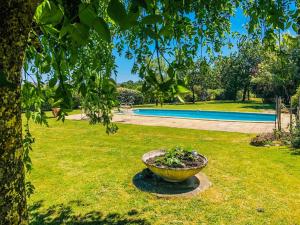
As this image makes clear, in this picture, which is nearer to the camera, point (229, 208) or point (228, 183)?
point (229, 208)

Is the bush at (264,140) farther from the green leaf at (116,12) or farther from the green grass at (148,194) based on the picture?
the green leaf at (116,12)

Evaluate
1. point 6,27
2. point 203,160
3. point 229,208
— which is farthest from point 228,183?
point 6,27

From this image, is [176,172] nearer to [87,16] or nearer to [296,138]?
[87,16]

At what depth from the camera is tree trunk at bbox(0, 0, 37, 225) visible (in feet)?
3.16

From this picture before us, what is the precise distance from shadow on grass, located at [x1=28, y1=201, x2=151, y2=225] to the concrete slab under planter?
1140 millimetres

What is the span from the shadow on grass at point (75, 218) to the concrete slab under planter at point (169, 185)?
114cm

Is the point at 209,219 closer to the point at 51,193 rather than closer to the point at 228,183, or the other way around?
the point at 228,183

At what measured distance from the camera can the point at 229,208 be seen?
6.14 meters

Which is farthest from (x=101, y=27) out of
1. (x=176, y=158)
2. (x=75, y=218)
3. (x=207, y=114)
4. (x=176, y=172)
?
(x=207, y=114)

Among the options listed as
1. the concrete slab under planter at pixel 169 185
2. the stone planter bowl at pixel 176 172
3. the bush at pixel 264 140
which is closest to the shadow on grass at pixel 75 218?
the concrete slab under planter at pixel 169 185

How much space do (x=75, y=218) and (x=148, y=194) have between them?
6.29ft

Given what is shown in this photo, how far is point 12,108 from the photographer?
1.06 m

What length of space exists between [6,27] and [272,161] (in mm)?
9959

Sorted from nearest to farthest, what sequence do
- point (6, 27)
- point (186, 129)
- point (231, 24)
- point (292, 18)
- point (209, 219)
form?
point (6, 27), point (292, 18), point (231, 24), point (209, 219), point (186, 129)
